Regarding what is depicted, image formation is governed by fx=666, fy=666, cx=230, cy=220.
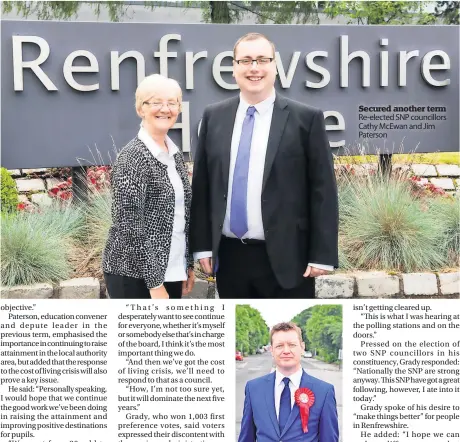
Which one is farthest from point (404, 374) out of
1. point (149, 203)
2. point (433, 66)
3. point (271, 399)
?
point (433, 66)

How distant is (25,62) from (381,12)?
2.71m

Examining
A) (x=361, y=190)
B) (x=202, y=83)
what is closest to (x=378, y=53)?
(x=361, y=190)

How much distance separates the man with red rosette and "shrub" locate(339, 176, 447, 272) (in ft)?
4.13

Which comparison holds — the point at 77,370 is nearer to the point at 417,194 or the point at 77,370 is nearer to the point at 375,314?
the point at 375,314

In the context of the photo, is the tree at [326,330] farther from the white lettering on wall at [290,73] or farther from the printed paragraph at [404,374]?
the white lettering on wall at [290,73]

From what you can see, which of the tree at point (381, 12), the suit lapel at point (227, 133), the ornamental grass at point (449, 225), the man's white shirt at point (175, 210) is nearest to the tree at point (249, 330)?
the man's white shirt at point (175, 210)

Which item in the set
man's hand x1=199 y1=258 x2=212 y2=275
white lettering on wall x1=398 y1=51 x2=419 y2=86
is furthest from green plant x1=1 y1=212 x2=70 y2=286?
white lettering on wall x1=398 y1=51 x2=419 y2=86

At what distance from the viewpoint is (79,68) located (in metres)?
4.13

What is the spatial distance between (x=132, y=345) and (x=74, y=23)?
2122 mm

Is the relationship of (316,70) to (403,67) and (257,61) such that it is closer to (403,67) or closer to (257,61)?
(403,67)

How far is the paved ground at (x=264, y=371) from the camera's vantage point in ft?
9.54

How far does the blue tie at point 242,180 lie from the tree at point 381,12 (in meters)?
2.11

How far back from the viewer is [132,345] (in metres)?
3.06

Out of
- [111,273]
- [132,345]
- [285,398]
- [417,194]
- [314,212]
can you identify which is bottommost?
[285,398]
